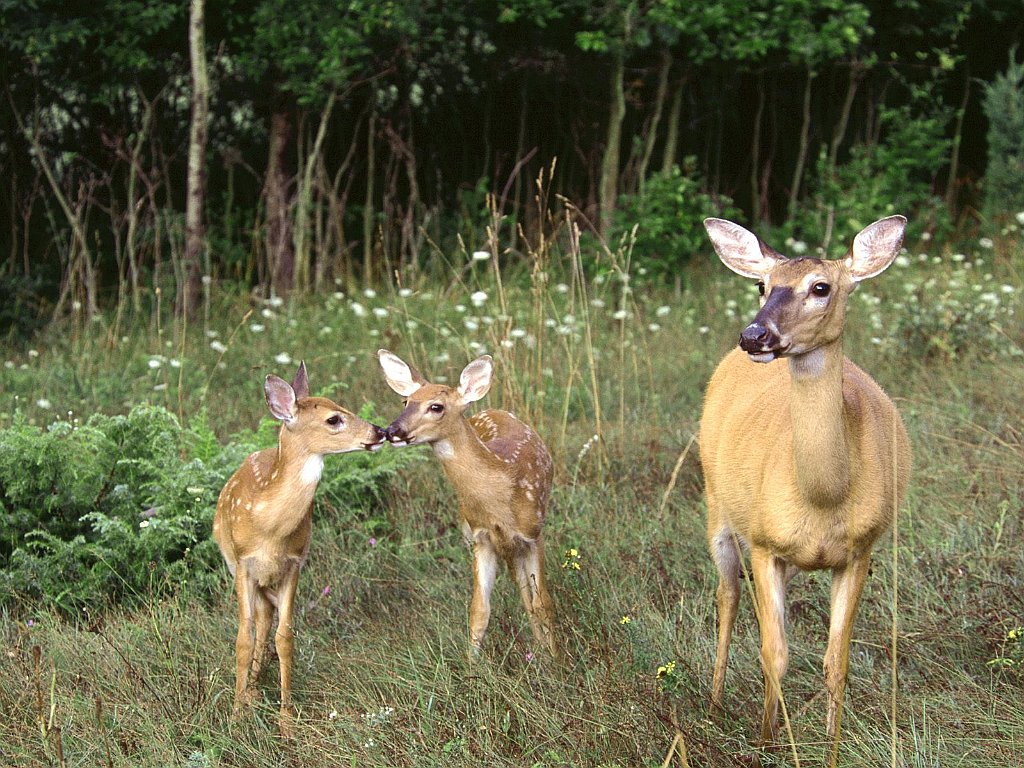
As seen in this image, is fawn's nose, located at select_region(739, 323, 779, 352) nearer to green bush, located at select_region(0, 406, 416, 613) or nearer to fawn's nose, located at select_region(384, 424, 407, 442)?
fawn's nose, located at select_region(384, 424, 407, 442)

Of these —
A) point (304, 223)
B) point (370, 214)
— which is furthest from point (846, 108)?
point (304, 223)

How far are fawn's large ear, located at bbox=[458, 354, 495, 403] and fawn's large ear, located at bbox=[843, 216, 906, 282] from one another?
1.45 m

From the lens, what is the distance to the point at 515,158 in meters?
14.1

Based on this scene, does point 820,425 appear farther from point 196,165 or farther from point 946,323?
point 196,165

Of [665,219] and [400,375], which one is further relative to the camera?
[665,219]

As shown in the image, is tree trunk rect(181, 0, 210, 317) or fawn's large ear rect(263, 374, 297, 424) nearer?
fawn's large ear rect(263, 374, 297, 424)

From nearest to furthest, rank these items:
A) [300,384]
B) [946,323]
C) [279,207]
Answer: [300,384] < [946,323] < [279,207]

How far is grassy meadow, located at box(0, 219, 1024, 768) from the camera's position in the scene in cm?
373

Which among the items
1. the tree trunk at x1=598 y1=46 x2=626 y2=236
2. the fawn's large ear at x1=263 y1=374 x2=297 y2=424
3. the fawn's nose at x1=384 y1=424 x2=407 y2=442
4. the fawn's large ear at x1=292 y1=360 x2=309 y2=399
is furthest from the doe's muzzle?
the tree trunk at x1=598 y1=46 x2=626 y2=236

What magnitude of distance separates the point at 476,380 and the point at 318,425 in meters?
0.59

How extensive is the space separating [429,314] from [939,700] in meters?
5.68

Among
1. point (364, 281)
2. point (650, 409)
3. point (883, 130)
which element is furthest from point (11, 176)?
point (883, 130)

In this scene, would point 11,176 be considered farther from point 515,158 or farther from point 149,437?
point 149,437

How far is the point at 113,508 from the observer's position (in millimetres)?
5602
